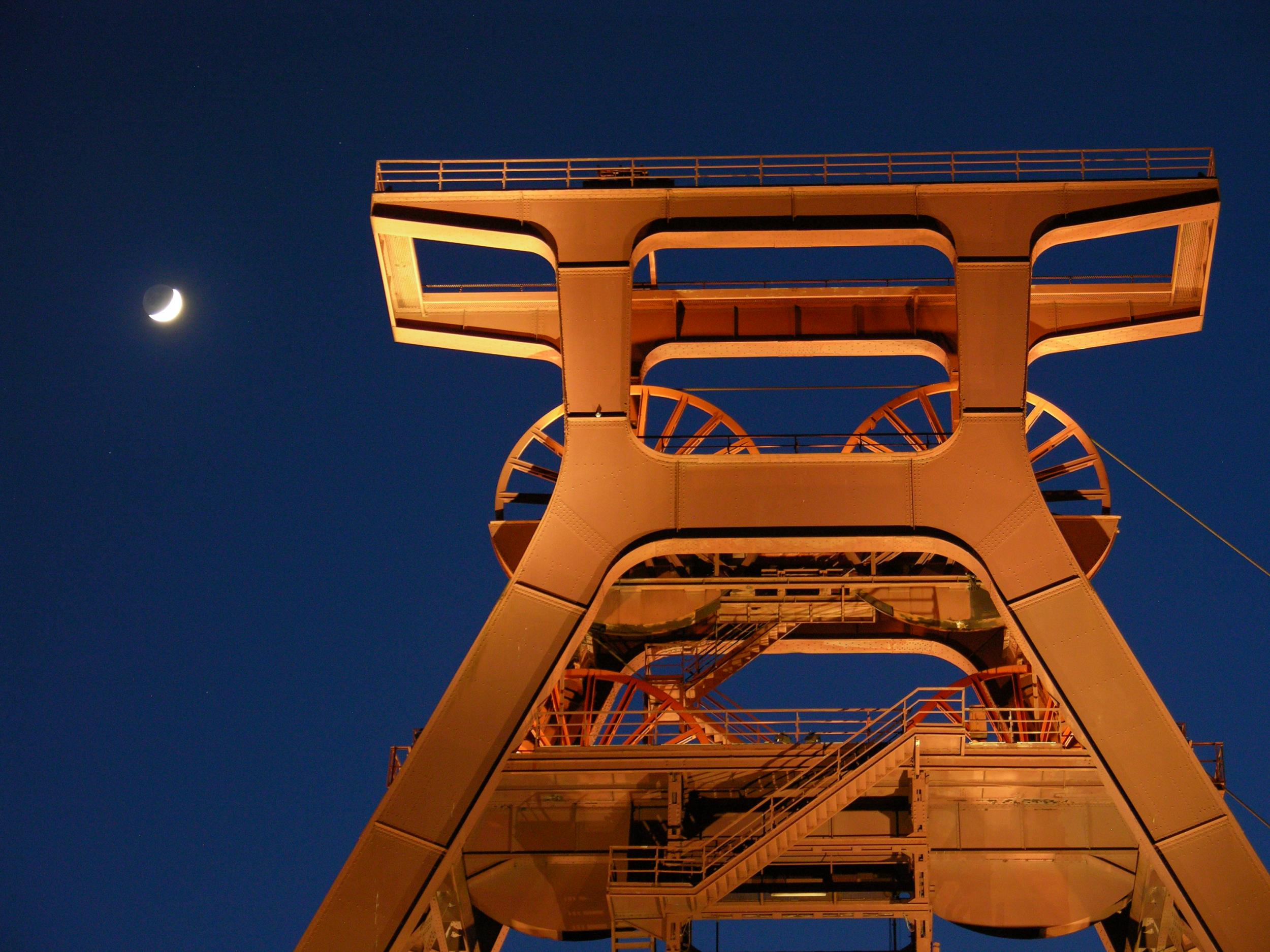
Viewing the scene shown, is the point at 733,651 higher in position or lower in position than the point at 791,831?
higher

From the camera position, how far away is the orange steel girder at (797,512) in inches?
626

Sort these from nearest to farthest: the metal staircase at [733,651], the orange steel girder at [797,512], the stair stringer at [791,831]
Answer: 1. the orange steel girder at [797,512]
2. the stair stringer at [791,831]
3. the metal staircase at [733,651]

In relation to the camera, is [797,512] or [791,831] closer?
[797,512]

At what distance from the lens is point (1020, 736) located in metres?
23.3

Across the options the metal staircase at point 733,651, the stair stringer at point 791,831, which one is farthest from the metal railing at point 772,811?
the metal staircase at point 733,651

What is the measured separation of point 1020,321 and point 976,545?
120 inches

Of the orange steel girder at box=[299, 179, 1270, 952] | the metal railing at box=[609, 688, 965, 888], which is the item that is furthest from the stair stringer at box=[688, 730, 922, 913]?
the orange steel girder at box=[299, 179, 1270, 952]

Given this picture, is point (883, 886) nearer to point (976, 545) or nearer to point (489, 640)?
point (976, 545)

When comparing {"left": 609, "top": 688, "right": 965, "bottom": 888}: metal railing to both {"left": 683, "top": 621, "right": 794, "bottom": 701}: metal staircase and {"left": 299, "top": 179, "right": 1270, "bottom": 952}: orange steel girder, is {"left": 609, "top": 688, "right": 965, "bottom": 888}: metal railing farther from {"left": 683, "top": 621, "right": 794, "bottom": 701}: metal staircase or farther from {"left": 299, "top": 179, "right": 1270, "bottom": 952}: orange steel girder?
{"left": 683, "top": 621, "right": 794, "bottom": 701}: metal staircase

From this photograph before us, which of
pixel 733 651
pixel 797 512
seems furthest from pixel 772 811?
pixel 733 651

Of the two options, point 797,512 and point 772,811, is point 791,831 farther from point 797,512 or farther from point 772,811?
point 797,512

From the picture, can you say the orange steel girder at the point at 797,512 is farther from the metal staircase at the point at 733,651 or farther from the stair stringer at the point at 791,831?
the metal staircase at the point at 733,651

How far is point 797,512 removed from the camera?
1761cm

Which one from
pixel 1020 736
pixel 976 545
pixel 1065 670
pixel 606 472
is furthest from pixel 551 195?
pixel 1020 736
